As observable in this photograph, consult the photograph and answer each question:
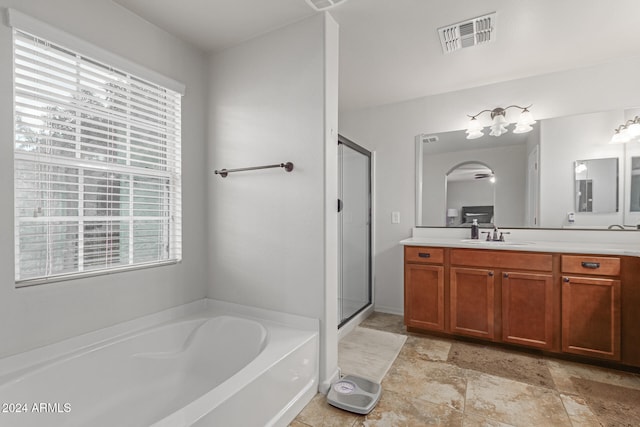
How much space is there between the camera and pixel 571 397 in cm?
178

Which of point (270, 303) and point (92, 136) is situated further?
point (270, 303)

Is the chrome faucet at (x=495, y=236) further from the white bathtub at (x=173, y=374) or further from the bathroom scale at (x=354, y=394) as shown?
the white bathtub at (x=173, y=374)

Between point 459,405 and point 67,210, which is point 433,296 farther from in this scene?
point 67,210

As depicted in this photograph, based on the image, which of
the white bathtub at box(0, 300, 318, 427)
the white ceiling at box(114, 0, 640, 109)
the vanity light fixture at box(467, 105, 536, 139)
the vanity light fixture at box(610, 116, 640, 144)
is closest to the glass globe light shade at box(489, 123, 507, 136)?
the vanity light fixture at box(467, 105, 536, 139)

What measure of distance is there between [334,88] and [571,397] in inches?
94.2

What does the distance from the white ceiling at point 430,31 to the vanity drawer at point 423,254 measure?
1.57 m

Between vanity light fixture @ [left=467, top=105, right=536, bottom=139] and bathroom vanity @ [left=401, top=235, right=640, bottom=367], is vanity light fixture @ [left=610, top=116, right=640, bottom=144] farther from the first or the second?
bathroom vanity @ [left=401, top=235, right=640, bottom=367]

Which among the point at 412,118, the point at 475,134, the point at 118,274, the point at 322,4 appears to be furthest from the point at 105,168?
the point at 475,134

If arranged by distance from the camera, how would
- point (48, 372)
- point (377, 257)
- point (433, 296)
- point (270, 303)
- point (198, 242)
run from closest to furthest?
point (48, 372)
point (270, 303)
point (198, 242)
point (433, 296)
point (377, 257)

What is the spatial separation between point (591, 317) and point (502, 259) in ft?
2.16

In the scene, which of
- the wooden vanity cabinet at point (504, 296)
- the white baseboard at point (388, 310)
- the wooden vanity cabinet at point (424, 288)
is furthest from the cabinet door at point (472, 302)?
the white baseboard at point (388, 310)

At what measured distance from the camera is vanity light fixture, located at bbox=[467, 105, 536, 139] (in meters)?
2.70

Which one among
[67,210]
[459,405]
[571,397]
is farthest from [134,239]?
[571,397]

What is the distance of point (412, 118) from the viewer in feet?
10.6
